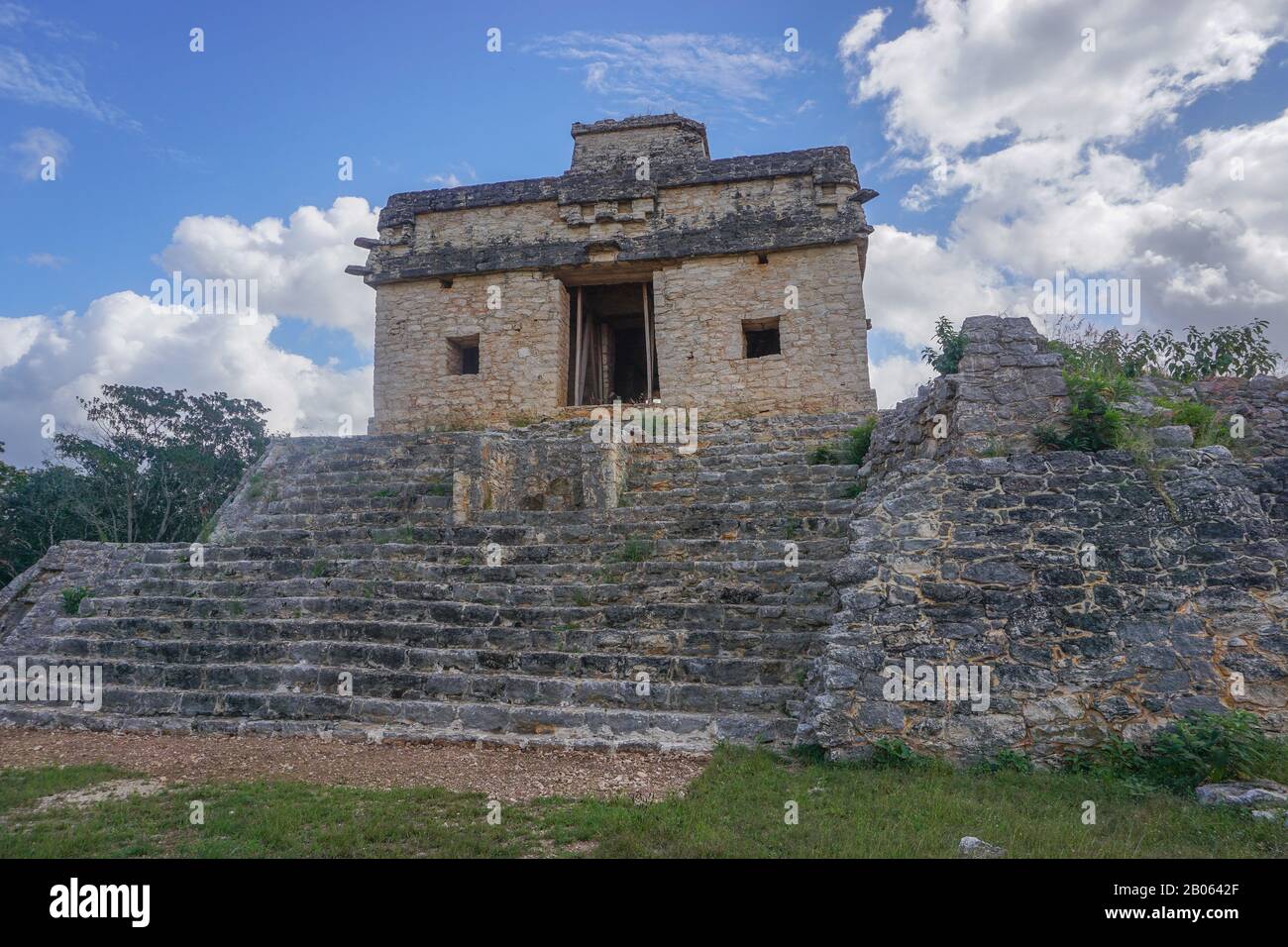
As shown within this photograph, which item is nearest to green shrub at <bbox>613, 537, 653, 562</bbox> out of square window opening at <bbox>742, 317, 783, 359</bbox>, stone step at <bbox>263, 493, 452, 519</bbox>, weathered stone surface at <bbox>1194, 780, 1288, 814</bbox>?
stone step at <bbox>263, 493, 452, 519</bbox>

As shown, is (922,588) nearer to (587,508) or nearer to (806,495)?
(806,495)

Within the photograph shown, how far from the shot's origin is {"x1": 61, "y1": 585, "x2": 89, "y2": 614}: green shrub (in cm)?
841

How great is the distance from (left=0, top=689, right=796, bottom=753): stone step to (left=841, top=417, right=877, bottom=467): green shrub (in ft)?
15.0

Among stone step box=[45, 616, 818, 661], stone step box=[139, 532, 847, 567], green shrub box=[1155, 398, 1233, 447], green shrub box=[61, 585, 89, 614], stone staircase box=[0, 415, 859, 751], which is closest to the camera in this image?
stone staircase box=[0, 415, 859, 751]

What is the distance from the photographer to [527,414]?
14.1m

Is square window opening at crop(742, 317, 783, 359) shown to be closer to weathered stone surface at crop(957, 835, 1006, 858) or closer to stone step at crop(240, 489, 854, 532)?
stone step at crop(240, 489, 854, 532)

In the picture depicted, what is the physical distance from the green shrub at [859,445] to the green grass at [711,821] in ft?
16.8

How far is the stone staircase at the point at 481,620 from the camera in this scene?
20.5 ft

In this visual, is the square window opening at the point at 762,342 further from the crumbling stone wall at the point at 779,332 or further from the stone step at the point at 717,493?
the stone step at the point at 717,493

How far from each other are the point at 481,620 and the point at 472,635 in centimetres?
19

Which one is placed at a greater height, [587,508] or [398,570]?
[587,508]

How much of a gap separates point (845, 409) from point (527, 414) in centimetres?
582

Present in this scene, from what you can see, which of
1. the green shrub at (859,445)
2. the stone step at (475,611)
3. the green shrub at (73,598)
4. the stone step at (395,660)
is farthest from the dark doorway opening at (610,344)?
the green shrub at (73,598)
